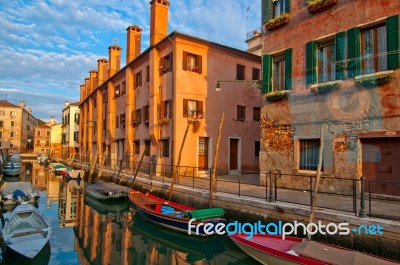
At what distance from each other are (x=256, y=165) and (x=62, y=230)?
52.2ft

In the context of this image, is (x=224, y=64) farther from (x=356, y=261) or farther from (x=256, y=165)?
Result: (x=356, y=261)

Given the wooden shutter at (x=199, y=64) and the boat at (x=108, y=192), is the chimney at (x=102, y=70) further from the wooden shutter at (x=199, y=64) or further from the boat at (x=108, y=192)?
the boat at (x=108, y=192)

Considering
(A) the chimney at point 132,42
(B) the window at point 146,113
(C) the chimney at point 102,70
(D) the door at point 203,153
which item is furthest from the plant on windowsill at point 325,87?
(C) the chimney at point 102,70

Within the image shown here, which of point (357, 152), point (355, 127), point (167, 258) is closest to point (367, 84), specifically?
point (355, 127)

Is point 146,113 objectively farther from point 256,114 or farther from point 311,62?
point 311,62

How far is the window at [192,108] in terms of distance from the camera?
21420 mm

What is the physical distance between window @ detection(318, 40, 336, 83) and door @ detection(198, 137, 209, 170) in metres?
10.9

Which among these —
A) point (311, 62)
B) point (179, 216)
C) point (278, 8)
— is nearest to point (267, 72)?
Result: point (311, 62)

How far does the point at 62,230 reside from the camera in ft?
45.3

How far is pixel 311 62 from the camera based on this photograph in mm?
13469

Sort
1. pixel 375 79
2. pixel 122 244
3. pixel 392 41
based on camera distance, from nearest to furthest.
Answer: pixel 392 41 < pixel 375 79 < pixel 122 244

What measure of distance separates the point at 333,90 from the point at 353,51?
1.67 meters

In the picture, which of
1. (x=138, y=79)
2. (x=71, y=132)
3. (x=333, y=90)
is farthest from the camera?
(x=71, y=132)

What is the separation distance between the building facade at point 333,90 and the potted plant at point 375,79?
31 mm
